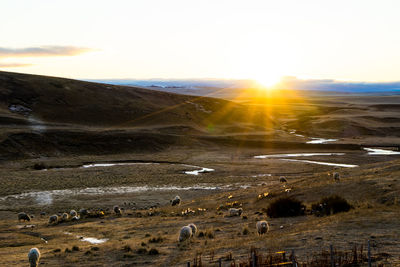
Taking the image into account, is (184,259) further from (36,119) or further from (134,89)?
(134,89)

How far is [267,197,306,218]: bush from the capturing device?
81.3ft

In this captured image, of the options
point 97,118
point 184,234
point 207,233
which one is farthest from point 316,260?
point 97,118

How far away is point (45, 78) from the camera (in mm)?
138625

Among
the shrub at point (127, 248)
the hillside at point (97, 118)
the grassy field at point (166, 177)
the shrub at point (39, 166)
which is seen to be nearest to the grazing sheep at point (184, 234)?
the grassy field at point (166, 177)

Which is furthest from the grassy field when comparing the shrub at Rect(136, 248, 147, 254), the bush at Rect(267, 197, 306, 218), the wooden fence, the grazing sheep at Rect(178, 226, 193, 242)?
the bush at Rect(267, 197, 306, 218)

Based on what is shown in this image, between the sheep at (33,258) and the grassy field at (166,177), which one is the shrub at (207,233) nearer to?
the grassy field at (166,177)

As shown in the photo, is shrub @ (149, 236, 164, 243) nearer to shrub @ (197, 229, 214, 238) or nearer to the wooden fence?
shrub @ (197, 229, 214, 238)

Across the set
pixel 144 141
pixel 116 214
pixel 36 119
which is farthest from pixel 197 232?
pixel 36 119

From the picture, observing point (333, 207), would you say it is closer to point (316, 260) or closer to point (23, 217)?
point (316, 260)

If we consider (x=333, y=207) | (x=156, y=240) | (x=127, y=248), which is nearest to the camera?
(x=127, y=248)

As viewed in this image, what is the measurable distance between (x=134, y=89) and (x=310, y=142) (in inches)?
3143

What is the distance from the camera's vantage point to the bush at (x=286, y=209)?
81.3ft

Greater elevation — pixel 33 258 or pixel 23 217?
pixel 33 258

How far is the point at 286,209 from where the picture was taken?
25.0 metres
